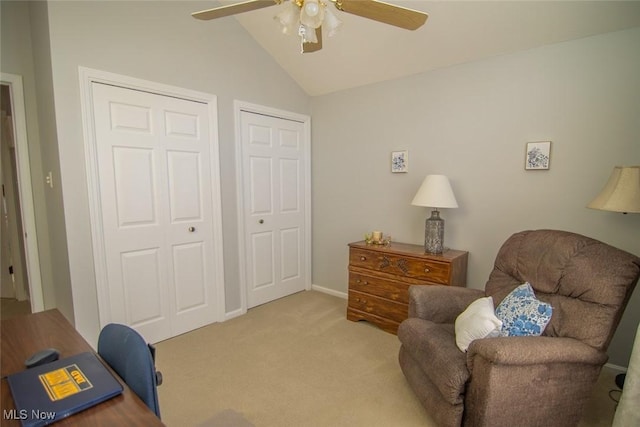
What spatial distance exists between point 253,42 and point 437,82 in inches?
70.5

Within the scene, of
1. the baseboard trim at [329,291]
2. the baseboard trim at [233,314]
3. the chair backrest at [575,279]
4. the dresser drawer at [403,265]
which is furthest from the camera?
the baseboard trim at [329,291]

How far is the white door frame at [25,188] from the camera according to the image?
2387 millimetres

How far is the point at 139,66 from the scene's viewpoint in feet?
7.70

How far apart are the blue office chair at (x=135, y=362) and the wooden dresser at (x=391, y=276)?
2.07m

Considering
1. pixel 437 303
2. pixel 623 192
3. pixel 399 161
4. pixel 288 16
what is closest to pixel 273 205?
pixel 399 161

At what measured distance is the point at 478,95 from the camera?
8.55 ft

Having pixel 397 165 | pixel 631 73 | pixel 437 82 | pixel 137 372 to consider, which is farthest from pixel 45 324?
pixel 631 73

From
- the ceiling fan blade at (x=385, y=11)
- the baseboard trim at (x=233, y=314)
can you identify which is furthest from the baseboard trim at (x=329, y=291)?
the ceiling fan blade at (x=385, y=11)

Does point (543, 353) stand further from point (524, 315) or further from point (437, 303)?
point (437, 303)

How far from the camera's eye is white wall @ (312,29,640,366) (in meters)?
2.13

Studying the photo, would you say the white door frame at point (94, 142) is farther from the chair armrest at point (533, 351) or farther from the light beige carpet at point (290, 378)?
the chair armrest at point (533, 351)

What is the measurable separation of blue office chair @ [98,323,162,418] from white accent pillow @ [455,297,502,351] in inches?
56.0

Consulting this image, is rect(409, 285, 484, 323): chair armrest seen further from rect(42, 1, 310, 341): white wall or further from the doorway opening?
the doorway opening

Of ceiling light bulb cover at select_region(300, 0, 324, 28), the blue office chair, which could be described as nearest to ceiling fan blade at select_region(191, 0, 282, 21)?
ceiling light bulb cover at select_region(300, 0, 324, 28)
